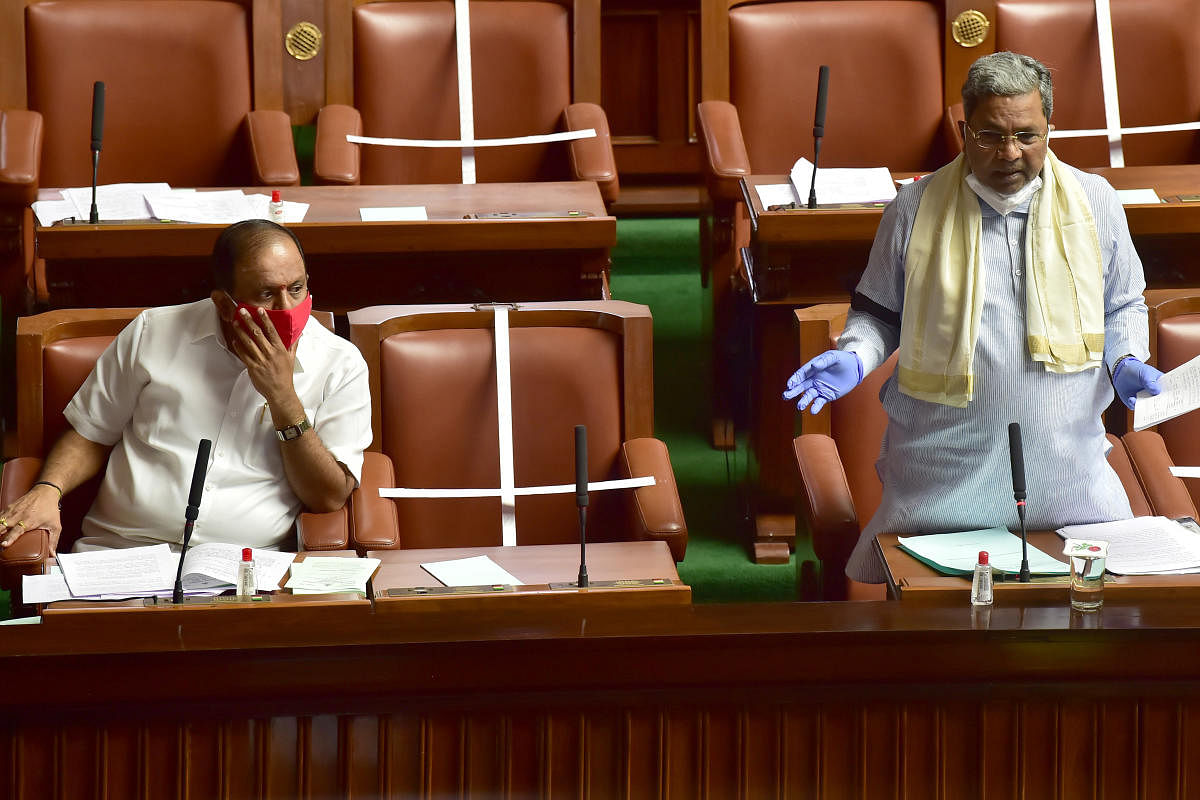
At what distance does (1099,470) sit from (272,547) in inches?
44.0

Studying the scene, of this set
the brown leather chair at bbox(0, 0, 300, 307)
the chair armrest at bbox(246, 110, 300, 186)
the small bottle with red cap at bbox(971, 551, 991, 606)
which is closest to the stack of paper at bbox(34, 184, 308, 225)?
the chair armrest at bbox(246, 110, 300, 186)

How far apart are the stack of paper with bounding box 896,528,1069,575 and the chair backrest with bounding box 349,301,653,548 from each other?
0.54 metres

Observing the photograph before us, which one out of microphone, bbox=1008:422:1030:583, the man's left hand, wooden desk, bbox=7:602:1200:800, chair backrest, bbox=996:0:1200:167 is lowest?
wooden desk, bbox=7:602:1200:800

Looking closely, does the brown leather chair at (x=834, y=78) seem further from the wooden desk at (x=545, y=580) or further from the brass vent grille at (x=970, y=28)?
the wooden desk at (x=545, y=580)

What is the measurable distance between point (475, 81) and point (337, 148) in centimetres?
40

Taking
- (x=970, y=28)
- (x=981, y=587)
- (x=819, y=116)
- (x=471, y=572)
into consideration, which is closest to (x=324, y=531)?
(x=471, y=572)

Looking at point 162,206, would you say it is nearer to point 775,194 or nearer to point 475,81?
point 475,81

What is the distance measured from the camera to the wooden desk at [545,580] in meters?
1.64

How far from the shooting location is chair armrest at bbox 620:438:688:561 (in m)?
2.16

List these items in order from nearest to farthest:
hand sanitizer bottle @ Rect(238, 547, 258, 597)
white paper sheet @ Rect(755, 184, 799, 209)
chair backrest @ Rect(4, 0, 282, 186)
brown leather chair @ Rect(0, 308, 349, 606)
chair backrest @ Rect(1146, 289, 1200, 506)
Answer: hand sanitizer bottle @ Rect(238, 547, 258, 597) → brown leather chair @ Rect(0, 308, 349, 606) → chair backrest @ Rect(1146, 289, 1200, 506) → white paper sheet @ Rect(755, 184, 799, 209) → chair backrest @ Rect(4, 0, 282, 186)

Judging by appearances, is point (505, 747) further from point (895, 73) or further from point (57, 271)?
point (895, 73)

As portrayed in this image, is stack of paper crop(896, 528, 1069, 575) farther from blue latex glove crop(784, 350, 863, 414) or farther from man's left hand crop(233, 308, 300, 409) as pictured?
man's left hand crop(233, 308, 300, 409)

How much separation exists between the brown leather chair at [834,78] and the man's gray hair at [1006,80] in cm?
147

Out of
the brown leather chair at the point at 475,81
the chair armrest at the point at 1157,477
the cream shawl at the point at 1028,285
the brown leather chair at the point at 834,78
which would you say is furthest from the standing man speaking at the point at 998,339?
the brown leather chair at the point at 475,81
